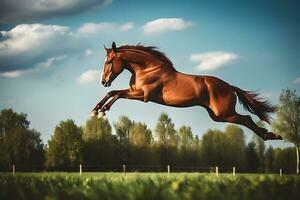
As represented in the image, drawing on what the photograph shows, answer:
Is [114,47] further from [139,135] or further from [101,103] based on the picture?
[139,135]

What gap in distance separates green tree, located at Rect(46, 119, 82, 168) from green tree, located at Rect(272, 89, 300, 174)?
15.4 feet

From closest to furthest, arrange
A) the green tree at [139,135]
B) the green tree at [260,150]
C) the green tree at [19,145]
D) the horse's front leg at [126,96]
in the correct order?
the horse's front leg at [126,96], the green tree at [19,145], the green tree at [260,150], the green tree at [139,135]

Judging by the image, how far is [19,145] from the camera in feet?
32.7

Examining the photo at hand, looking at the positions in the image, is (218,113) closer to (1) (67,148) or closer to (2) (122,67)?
(2) (122,67)

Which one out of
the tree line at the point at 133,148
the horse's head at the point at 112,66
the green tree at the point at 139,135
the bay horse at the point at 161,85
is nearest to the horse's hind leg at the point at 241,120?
the bay horse at the point at 161,85

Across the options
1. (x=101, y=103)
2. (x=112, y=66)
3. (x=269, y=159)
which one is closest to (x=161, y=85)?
(x=112, y=66)

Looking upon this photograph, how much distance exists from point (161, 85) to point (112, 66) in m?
0.75

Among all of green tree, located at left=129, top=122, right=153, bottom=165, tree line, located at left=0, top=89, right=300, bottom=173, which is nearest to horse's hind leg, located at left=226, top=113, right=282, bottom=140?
tree line, located at left=0, top=89, right=300, bottom=173

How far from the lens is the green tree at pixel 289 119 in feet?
27.2

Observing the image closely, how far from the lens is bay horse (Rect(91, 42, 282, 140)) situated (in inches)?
258

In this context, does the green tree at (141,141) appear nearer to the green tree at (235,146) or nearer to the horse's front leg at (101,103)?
the green tree at (235,146)

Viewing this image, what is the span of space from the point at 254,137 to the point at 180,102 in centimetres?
417

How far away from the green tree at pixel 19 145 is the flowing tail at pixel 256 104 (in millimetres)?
4485

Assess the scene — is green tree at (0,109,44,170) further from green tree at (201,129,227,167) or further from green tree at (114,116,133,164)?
green tree at (201,129,227,167)
